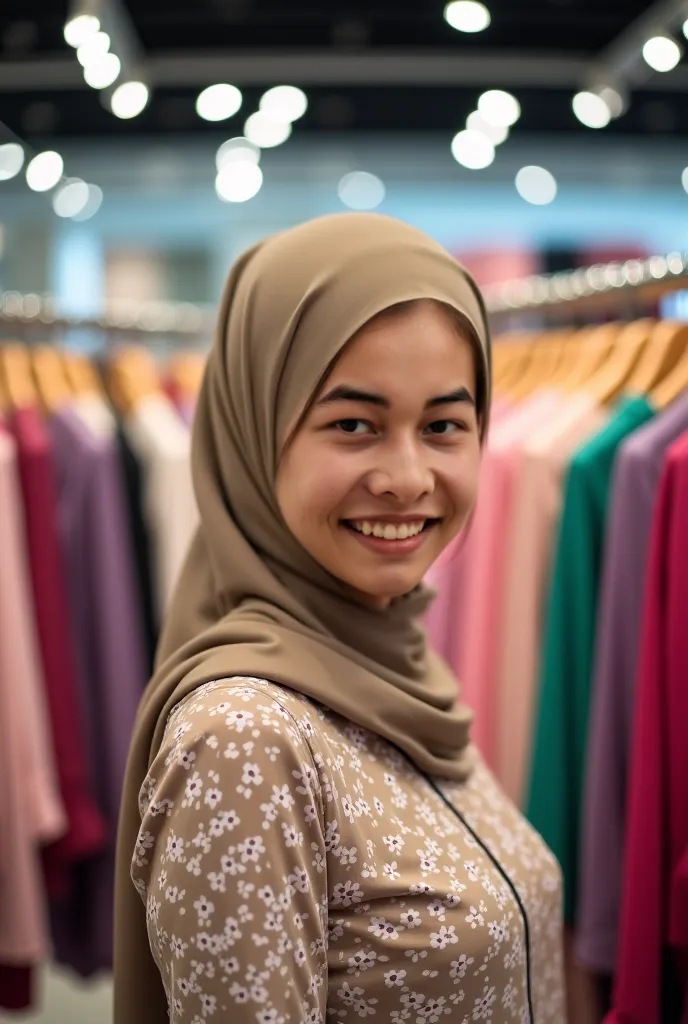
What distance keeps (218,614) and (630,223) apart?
221 inches

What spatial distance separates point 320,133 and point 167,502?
3736 mm

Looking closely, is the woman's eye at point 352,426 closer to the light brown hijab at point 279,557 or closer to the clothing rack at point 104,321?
the light brown hijab at point 279,557

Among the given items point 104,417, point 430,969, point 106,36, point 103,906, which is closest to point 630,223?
point 106,36

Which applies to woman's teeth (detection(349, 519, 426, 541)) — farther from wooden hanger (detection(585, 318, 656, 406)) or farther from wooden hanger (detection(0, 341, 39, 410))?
wooden hanger (detection(0, 341, 39, 410))

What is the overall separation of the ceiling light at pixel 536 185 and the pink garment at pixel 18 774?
4418mm

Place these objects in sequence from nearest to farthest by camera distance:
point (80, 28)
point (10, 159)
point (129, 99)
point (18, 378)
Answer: point (18, 378), point (80, 28), point (10, 159), point (129, 99)

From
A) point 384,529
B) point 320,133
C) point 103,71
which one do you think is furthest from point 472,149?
point 384,529

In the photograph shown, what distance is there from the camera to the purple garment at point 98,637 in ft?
6.22

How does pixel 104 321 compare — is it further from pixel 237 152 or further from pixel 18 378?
pixel 237 152

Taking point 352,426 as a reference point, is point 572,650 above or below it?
below

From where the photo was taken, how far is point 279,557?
102 centimetres

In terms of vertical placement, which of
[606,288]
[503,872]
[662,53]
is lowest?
[503,872]

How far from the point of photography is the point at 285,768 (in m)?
0.80

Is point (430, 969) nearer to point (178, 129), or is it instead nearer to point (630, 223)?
point (178, 129)
